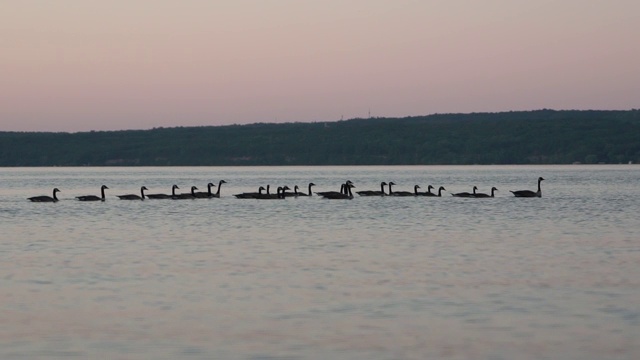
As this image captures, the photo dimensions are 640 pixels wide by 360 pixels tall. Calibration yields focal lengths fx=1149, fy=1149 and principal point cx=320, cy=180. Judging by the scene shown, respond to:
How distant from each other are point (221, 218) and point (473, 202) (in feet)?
51.8

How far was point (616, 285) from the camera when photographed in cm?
1983

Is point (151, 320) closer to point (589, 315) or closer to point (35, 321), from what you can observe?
point (35, 321)

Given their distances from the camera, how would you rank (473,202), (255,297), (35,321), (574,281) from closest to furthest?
(35,321), (255,297), (574,281), (473,202)

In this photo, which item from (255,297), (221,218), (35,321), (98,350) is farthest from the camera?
(221,218)

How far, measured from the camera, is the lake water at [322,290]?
1455 cm

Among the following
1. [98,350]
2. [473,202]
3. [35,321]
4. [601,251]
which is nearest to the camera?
[98,350]

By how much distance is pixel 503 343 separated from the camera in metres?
14.5

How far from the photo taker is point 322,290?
63.9 ft

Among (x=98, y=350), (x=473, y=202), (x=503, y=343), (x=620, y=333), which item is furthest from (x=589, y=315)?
(x=473, y=202)

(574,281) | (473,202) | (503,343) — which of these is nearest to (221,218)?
(473,202)

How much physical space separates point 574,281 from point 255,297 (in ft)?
19.3

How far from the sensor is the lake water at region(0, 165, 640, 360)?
14.5 metres

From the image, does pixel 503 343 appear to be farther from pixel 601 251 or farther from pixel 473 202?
pixel 473 202

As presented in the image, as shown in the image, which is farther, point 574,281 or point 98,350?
point 574,281
